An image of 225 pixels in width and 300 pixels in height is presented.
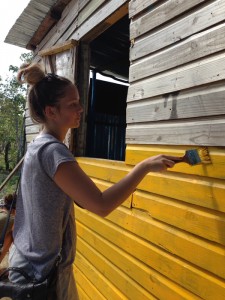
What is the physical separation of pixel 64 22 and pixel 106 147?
2088mm

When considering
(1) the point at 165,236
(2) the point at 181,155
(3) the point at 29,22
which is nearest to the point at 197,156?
(2) the point at 181,155

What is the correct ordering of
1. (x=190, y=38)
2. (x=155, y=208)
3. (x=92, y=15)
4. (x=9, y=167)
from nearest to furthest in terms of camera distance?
(x=190, y=38) < (x=155, y=208) < (x=92, y=15) < (x=9, y=167)

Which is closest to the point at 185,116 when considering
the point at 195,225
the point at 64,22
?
the point at 195,225

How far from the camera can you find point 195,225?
74.8 inches

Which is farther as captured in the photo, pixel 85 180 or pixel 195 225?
pixel 195 225

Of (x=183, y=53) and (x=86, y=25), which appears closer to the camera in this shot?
(x=183, y=53)

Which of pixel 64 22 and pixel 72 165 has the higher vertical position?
pixel 64 22

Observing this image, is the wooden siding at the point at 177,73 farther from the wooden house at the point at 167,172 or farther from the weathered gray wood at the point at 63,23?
the weathered gray wood at the point at 63,23

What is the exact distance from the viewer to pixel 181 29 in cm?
207

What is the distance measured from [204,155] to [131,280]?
1.36m

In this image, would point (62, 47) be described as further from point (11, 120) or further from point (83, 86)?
point (11, 120)

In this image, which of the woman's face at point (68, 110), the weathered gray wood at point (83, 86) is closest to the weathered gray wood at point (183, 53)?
the woman's face at point (68, 110)

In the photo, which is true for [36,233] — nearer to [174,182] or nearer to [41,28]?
[174,182]

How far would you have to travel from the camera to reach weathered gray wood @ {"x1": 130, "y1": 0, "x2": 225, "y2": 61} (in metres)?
1.79
